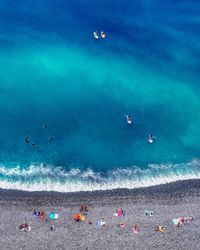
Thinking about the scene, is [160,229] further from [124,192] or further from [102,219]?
[124,192]

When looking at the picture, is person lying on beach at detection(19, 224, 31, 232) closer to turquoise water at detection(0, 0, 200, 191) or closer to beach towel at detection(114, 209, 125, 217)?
turquoise water at detection(0, 0, 200, 191)

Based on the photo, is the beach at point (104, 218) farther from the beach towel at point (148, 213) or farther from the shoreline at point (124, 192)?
the beach towel at point (148, 213)

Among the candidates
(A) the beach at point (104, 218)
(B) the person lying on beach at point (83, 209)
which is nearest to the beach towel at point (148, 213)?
(A) the beach at point (104, 218)

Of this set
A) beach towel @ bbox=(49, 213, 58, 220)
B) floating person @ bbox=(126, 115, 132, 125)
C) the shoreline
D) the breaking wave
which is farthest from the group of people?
floating person @ bbox=(126, 115, 132, 125)

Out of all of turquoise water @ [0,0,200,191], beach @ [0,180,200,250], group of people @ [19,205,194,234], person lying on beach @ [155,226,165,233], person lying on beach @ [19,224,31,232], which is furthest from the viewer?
turquoise water @ [0,0,200,191]

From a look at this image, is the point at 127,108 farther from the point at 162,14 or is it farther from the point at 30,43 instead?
the point at 162,14

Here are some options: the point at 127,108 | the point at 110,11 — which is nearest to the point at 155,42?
the point at 110,11

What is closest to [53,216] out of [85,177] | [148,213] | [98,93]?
[85,177]
